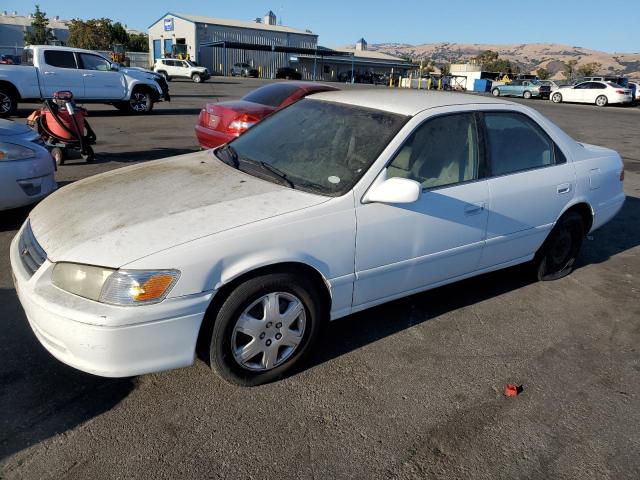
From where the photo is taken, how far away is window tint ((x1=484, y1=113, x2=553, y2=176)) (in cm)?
378

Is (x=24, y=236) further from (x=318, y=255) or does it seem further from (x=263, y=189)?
(x=318, y=255)

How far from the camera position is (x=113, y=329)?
238 centimetres

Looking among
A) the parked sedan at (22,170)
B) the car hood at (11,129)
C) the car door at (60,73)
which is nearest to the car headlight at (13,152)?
the parked sedan at (22,170)

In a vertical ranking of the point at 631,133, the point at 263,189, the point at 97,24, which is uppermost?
the point at 97,24

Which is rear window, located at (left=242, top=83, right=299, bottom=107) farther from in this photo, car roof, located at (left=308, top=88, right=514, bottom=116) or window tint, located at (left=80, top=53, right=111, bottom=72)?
window tint, located at (left=80, top=53, right=111, bottom=72)

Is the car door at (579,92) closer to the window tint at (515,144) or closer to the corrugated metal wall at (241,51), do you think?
the window tint at (515,144)

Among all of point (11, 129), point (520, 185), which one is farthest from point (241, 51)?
point (520, 185)

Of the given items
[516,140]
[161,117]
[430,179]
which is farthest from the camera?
[161,117]

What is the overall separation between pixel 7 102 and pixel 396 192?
45.6 ft

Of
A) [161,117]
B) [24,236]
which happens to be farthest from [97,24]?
[24,236]

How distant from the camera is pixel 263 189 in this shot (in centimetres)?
305

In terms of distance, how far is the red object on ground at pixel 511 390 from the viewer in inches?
119

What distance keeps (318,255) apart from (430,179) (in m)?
1.04

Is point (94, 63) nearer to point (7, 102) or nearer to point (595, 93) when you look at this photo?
point (7, 102)
